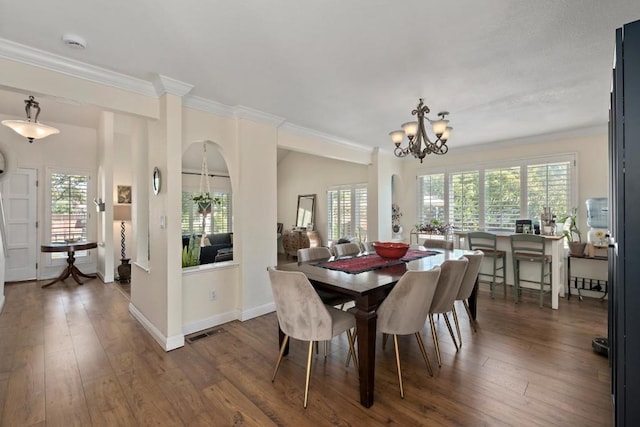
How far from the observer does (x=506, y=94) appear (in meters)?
3.06

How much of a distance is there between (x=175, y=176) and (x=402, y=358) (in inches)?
109

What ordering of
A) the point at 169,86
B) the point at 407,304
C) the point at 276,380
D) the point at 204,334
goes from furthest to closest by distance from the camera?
the point at 204,334, the point at 169,86, the point at 276,380, the point at 407,304

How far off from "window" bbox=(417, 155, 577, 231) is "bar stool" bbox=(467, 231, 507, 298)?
2.23 feet

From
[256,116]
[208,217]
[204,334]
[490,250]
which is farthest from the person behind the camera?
[208,217]

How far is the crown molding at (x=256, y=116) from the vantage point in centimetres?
346

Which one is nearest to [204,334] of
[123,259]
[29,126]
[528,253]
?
[123,259]

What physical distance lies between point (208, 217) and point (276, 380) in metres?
6.68

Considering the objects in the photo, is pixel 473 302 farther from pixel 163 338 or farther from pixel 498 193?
pixel 163 338

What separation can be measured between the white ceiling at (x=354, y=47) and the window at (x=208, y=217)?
5220 mm

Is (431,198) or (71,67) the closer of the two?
(71,67)

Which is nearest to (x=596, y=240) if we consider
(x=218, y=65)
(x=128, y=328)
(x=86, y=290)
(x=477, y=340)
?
(x=477, y=340)

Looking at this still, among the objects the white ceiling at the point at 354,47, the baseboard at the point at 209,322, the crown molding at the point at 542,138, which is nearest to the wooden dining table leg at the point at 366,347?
the white ceiling at the point at 354,47

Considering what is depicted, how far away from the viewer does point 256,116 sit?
3623 millimetres

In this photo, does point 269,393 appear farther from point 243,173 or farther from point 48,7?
point 48,7
